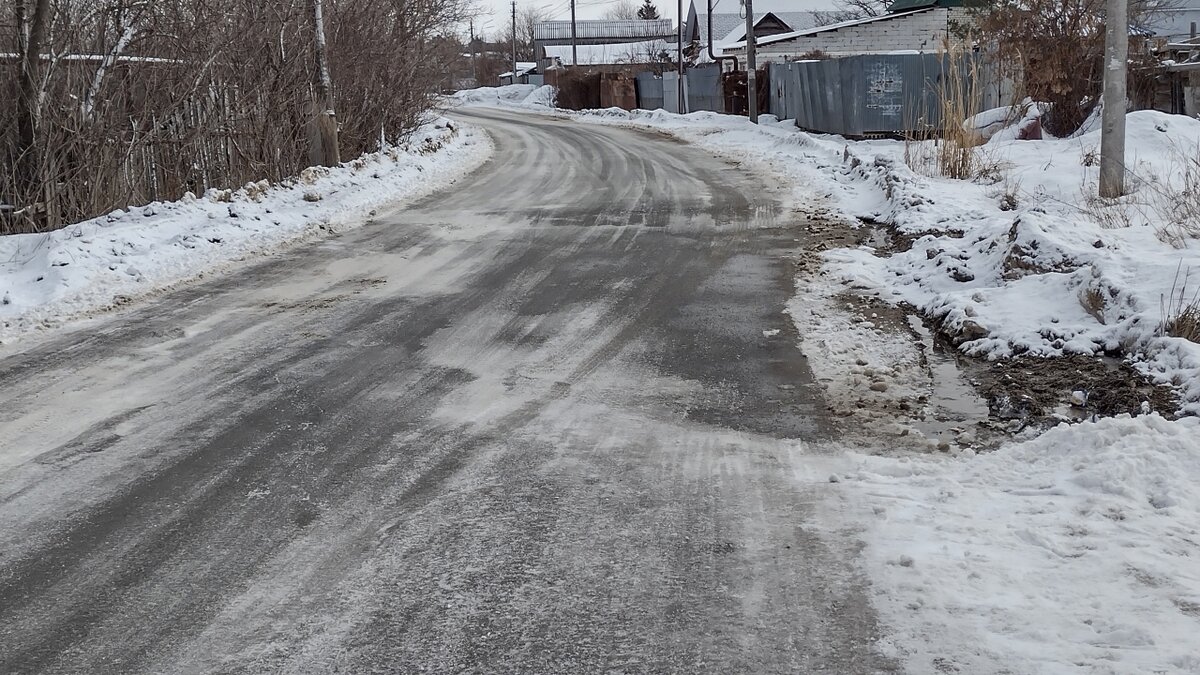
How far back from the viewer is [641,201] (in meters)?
14.6

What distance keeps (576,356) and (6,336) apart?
4.02 m

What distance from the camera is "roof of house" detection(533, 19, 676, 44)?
3837 inches

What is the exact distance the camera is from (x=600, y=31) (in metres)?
99.4

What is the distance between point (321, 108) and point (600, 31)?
8700cm

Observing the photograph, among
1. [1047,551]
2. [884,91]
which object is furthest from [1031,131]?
[1047,551]

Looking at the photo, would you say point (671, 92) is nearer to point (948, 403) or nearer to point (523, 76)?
point (948, 403)

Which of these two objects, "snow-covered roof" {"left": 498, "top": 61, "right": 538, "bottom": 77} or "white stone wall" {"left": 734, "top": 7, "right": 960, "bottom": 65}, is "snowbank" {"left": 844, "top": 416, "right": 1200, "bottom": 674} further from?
"snow-covered roof" {"left": 498, "top": 61, "right": 538, "bottom": 77}

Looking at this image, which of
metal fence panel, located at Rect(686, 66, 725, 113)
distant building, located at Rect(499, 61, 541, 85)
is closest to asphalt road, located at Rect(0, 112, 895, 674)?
metal fence panel, located at Rect(686, 66, 725, 113)

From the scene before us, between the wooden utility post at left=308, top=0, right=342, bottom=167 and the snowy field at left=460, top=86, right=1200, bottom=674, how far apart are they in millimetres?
9092

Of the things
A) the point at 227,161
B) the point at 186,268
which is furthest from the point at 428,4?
the point at 186,268

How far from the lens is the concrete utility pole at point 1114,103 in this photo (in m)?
11.2

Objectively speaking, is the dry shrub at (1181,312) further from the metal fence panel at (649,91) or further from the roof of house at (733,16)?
the roof of house at (733,16)

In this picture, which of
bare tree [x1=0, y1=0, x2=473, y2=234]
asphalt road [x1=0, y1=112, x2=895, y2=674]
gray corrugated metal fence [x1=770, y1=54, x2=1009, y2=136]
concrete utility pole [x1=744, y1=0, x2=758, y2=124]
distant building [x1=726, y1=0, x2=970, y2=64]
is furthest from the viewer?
distant building [x1=726, y1=0, x2=970, y2=64]

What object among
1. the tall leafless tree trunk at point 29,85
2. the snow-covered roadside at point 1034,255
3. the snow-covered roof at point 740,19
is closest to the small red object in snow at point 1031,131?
the snow-covered roadside at point 1034,255
